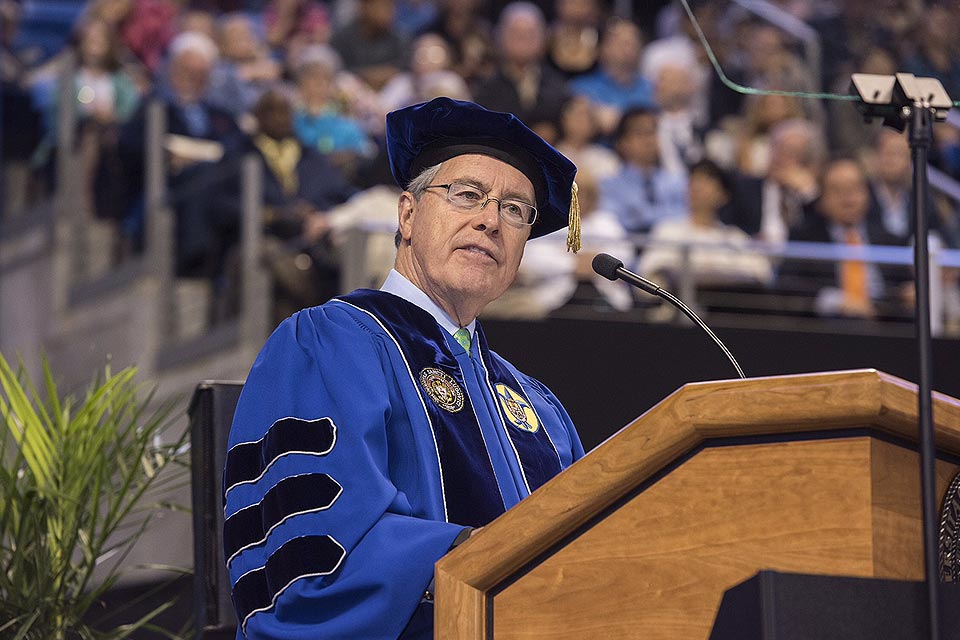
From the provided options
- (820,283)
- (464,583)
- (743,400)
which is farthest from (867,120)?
(820,283)

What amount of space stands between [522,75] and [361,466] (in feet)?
19.6

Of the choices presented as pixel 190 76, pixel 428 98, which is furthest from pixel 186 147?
pixel 428 98

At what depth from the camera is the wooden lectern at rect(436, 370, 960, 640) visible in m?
1.61

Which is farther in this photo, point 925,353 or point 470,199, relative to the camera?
point 470,199

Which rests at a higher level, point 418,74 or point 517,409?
point 418,74

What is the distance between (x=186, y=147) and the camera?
7.26 meters

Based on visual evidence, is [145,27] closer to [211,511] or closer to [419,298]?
[211,511]

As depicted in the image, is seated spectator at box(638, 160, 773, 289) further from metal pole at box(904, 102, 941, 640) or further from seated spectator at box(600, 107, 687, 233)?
metal pole at box(904, 102, 941, 640)

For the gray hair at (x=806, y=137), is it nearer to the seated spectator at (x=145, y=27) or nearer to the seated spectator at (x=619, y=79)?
the seated spectator at (x=619, y=79)

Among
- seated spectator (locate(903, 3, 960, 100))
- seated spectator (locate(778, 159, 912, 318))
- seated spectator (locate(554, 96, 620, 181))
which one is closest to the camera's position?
seated spectator (locate(903, 3, 960, 100))

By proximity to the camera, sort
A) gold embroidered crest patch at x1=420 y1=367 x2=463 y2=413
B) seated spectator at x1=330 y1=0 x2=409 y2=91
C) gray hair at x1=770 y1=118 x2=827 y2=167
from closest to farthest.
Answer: gold embroidered crest patch at x1=420 y1=367 x2=463 y2=413 < gray hair at x1=770 y1=118 x2=827 y2=167 < seated spectator at x1=330 y1=0 x2=409 y2=91

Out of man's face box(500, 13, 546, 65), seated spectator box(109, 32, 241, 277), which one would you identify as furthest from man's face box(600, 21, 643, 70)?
seated spectator box(109, 32, 241, 277)

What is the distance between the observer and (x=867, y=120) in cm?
209

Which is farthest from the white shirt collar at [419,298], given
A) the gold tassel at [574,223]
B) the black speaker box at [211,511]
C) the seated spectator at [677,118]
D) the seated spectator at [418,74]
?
the seated spectator at [677,118]
